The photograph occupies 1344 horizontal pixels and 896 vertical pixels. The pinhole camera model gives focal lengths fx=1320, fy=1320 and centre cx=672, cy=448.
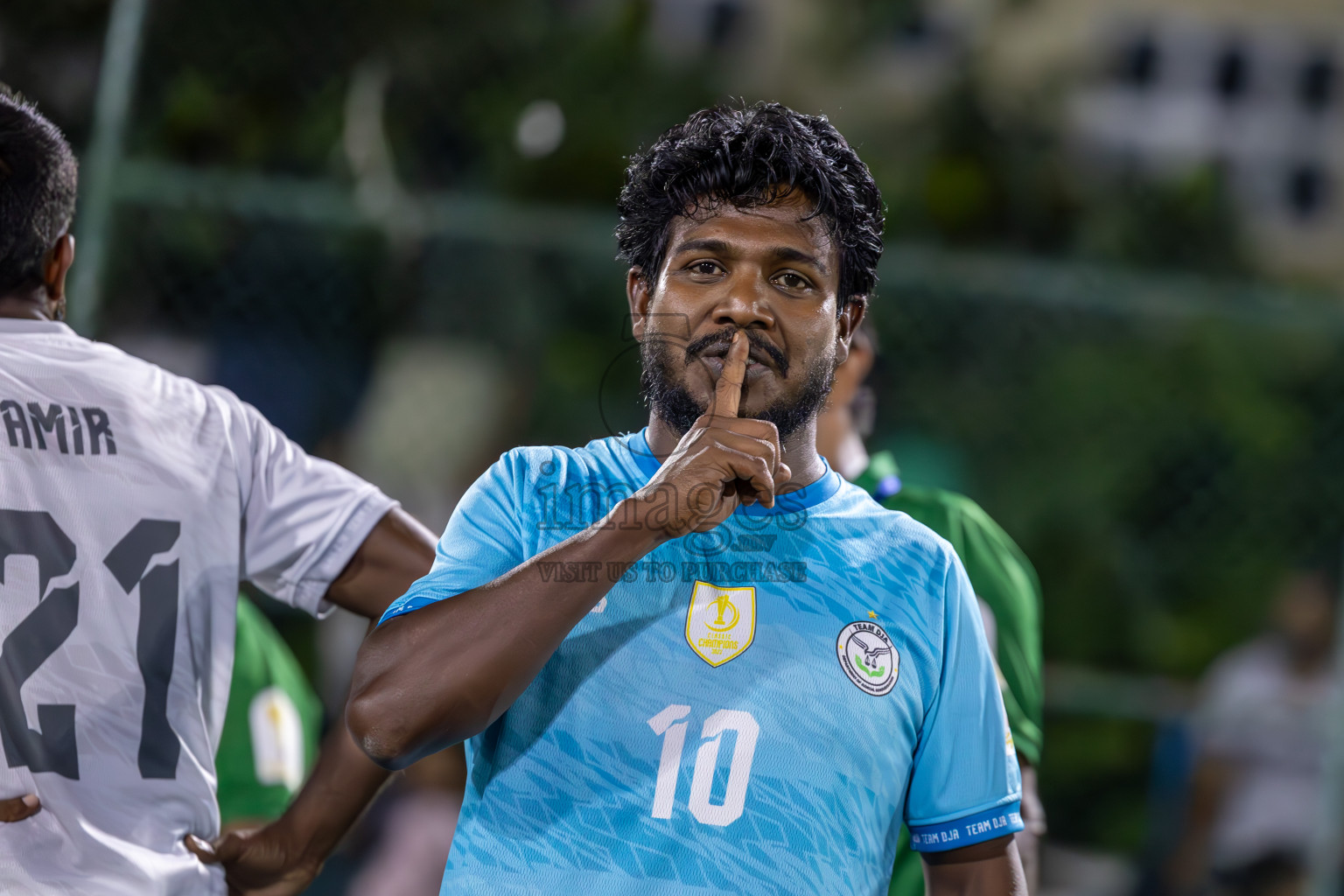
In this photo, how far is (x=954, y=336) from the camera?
5.28 m

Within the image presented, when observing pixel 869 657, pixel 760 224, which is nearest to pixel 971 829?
pixel 869 657

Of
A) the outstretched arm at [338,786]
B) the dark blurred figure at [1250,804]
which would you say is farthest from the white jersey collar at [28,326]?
the dark blurred figure at [1250,804]

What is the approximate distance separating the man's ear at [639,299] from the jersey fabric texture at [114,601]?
2.39ft

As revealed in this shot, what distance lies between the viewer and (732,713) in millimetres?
1667

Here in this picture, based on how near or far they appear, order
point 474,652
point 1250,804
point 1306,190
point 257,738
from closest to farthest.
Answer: point 474,652
point 257,738
point 1250,804
point 1306,190

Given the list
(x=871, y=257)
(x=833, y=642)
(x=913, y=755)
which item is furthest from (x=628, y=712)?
(x=871, y=257)

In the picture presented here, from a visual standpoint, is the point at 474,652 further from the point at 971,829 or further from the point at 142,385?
the point at 142,385

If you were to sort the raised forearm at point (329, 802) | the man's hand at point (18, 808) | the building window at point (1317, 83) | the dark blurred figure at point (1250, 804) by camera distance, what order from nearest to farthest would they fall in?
the man's hand at point (18, 808), the raised forearm at point (329, 802), the dark blurred figure at point (1250, 804), the building window at point (1317, 83)

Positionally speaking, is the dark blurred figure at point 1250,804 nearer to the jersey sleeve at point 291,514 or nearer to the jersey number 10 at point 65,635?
the jersey sleeve at point 291,514

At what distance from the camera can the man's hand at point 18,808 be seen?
6.25ft

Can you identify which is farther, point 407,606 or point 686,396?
point 686,396

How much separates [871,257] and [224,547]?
114cm

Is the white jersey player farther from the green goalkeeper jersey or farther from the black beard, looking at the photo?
the green goalkeeper jersey

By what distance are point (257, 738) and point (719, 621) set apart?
6.61ft
